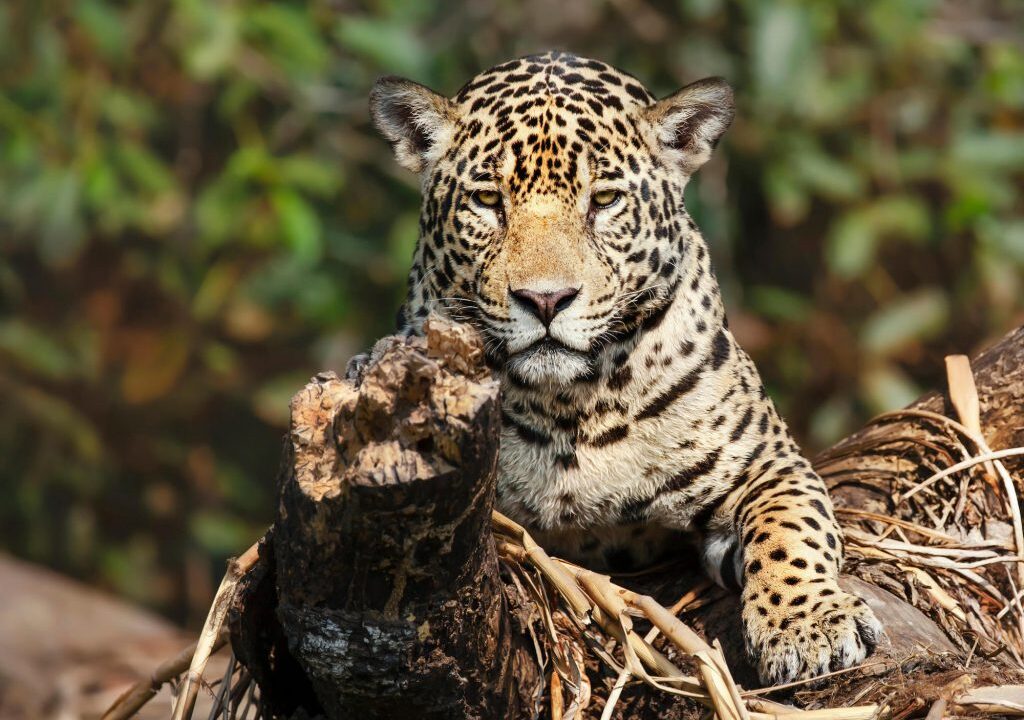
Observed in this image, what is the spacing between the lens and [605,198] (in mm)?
4617

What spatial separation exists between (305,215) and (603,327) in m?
4.64

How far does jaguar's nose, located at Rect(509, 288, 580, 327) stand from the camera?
426 cm

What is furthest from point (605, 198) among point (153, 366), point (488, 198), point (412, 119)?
point (153, 366)

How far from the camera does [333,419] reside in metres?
3.07

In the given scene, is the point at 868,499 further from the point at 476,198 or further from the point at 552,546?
the point at 476,198

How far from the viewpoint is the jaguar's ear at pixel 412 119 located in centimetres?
492

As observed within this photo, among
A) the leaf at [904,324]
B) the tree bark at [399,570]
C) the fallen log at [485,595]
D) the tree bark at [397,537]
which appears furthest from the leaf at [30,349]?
the tree bark at [397,537]

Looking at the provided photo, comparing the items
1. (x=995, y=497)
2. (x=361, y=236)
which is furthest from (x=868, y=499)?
(x=361, y=236)

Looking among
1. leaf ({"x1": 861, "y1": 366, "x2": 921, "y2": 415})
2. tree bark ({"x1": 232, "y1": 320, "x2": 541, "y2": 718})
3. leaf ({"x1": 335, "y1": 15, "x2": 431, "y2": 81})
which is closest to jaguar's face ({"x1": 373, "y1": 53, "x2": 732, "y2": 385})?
tree bark ({"x1": 232, "y1": 320, "x2": 541, "y2": 718})

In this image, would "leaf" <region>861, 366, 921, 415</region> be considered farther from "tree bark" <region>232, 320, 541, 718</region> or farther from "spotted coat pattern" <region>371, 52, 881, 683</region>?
"tree bark" <region>232, 320, 541, 718</region>

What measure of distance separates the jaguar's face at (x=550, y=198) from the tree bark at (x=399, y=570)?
0.93 m

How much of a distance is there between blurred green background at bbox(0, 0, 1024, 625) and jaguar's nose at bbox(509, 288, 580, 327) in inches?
177

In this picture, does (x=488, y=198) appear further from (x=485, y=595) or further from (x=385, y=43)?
(x=385, y=43)

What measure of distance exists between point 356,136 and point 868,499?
578 centimetres
